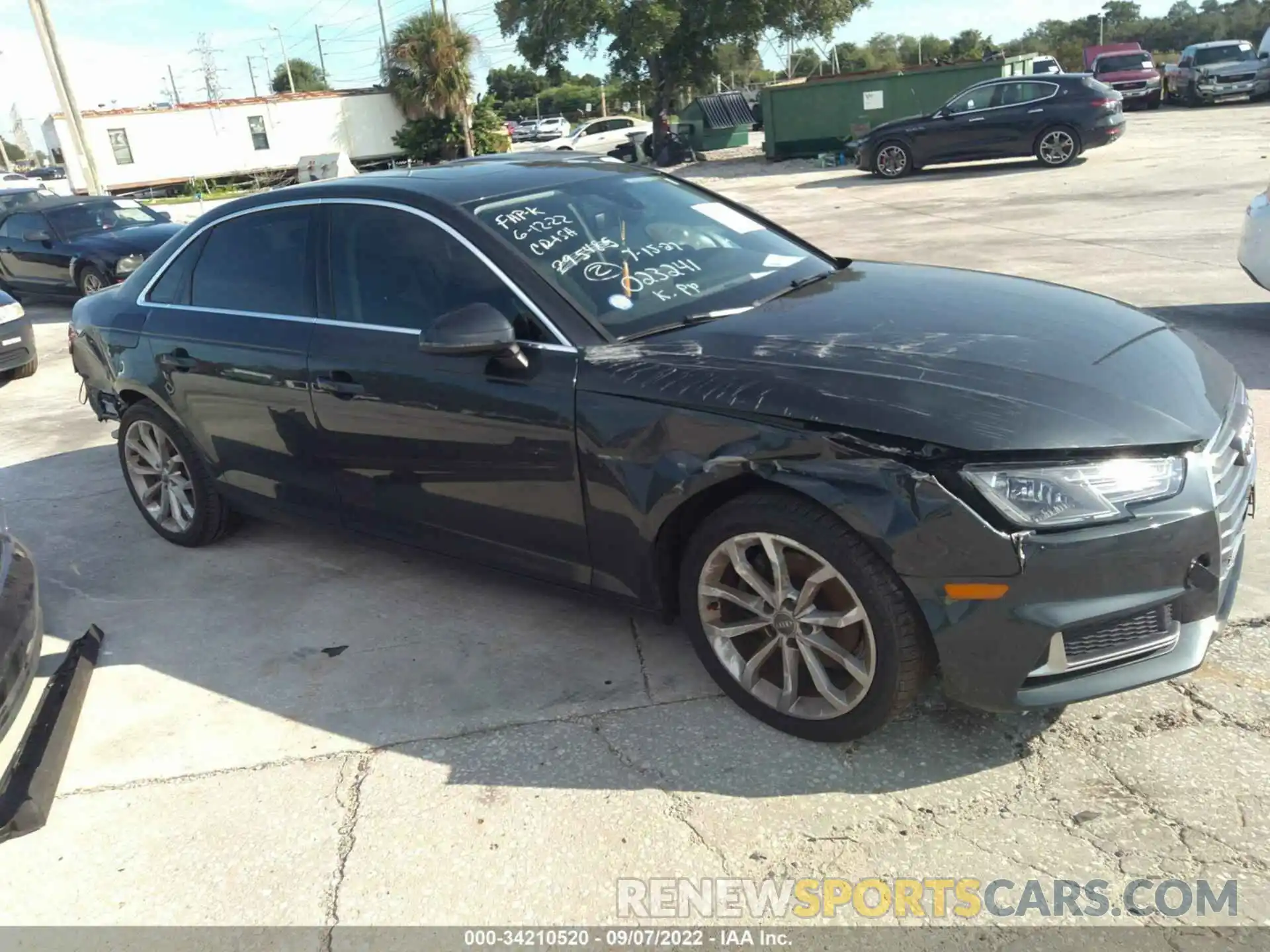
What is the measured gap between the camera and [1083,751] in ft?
9.37

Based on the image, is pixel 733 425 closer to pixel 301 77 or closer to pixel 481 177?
pixel 481 177

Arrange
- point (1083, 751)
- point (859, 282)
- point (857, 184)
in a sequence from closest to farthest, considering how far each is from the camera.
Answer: point (1083, 751)
point (859, 282)
point (857, 184)

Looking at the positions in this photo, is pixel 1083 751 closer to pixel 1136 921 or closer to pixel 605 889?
pixel 1136 921

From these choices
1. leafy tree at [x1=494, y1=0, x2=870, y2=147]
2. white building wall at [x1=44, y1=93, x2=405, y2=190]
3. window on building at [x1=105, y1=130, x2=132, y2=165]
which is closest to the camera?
leafy tree at [x1=494, y1=0, x2=870, y2=147]

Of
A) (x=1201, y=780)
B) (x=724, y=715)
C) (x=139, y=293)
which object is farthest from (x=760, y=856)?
(x=139, y=293)

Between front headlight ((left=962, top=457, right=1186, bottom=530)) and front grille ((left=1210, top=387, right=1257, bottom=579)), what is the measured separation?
197 millimetres

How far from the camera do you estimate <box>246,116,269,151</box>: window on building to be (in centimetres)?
4266

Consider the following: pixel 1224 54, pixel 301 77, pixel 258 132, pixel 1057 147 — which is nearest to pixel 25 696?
pixel 1057 147

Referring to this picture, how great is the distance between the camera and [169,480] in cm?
499

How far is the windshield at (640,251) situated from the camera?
3412 millimetres

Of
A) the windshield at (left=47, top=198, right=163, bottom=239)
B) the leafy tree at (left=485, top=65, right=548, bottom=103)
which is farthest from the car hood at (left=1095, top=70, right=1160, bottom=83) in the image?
the leafy tree at (left=485, top=65, right=548, bottom=103)

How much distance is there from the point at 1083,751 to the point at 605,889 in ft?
4.67

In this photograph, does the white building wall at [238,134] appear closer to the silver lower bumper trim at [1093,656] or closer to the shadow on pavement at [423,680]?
the shadow on pavement at [423,680]

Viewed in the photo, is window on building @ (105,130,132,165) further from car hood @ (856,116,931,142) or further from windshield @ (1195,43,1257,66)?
windshield @ (1195,43,1257,66)
